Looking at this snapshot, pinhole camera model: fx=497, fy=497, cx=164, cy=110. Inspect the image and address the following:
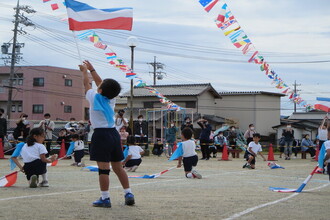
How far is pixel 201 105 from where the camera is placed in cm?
4728

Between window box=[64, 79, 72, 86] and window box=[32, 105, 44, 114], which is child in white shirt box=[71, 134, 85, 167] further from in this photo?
window box=[64, 79, 72, 86]

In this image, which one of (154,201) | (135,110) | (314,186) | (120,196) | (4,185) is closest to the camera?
(154,201)

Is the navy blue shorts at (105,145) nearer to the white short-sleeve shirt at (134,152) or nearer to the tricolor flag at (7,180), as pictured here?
the tricolor flag at (7,180)

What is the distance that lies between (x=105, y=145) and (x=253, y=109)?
43939 millimetres

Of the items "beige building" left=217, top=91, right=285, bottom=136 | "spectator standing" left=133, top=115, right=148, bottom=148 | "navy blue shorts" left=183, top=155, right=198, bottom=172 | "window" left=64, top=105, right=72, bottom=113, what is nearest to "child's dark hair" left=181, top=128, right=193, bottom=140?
"navy blue shorts" left=183, top=155, right=198, bottom=172

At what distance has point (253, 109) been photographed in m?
49.0

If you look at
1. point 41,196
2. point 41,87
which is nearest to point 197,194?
point 41,196

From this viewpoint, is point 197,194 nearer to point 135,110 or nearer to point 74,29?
point 74,29

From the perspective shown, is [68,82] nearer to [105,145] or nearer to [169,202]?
[169,202]

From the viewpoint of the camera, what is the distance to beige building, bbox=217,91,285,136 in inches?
1932

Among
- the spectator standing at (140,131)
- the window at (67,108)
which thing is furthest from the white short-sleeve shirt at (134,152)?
the window at (67,108)

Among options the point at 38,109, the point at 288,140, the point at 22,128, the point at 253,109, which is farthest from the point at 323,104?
the point at 38,109

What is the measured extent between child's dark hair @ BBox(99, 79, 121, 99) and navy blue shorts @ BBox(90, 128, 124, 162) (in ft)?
1.43

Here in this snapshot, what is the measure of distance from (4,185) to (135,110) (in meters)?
38.6
